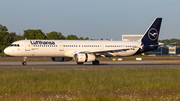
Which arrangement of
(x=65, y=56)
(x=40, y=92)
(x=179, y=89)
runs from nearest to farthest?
1. (x=40, y=92)
2. (x=179, y=89)
3. (x=65, y=56)

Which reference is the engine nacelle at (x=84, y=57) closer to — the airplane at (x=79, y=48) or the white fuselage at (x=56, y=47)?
the airplane at (x=79, y=48)

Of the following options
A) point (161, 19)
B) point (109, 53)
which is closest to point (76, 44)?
point (109, 53)

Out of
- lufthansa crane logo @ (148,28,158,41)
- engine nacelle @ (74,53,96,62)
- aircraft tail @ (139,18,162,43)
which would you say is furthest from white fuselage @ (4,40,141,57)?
lufthansa crane logo @ (148,28,158,41)

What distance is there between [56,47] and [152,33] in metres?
18.6

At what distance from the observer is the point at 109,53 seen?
135 feet

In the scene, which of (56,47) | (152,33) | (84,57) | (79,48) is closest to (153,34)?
(152,33)

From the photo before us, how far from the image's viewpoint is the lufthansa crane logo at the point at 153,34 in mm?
45625

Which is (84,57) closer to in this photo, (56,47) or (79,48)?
(79,48)

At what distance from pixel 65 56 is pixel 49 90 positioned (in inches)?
1026

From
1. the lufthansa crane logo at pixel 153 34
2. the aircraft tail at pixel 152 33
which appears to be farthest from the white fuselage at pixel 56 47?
the lufthansa crane logo at pixel 153 34

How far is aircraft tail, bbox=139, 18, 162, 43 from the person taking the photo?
45.7m

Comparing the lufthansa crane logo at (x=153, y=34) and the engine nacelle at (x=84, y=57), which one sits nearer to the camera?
the engine nacelle at (x=84, y=57)

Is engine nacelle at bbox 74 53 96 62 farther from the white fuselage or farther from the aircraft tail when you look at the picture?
the aircraft tail

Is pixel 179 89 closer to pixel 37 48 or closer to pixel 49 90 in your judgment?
pixel 49 90
